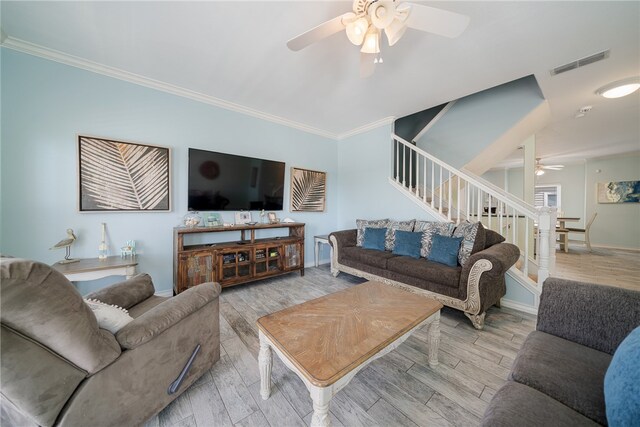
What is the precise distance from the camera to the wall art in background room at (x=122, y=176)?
2236 millimetres

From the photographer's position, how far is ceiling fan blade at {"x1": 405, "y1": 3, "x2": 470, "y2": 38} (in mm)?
1307

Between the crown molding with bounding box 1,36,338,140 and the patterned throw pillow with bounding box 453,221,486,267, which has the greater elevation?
the crown molding with bounding box 1,36,338,140

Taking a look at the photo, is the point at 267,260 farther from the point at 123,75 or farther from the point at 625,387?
the point at 625,387

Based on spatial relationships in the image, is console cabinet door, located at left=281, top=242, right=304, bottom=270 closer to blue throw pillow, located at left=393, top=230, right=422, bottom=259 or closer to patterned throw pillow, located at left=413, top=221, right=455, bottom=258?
blue throw pillow, located at left=393, top=230, right=422, bottom=259

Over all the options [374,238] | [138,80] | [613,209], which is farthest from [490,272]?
[613,209]

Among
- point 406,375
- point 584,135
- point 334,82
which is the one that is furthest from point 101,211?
point 584,135

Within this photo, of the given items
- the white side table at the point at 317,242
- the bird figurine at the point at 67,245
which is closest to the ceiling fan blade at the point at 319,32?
the bird figurine at the point at 67,245

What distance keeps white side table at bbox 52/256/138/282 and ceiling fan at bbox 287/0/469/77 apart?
2463mm

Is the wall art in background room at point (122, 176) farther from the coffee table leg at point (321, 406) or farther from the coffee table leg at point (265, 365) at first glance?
the coffee table leg at point (321, 406)

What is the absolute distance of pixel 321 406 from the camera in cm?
89

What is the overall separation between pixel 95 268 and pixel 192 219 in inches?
38.8

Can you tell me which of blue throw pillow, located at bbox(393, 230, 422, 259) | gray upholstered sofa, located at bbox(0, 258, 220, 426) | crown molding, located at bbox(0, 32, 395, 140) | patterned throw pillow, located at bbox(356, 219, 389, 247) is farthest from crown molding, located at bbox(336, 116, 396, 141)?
gray upholstered sofa, located at bbox(0, 258, 220, 426)

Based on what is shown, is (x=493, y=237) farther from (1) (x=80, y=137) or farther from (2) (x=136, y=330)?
(1) (x=80, y=137)

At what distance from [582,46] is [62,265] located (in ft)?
17.3
